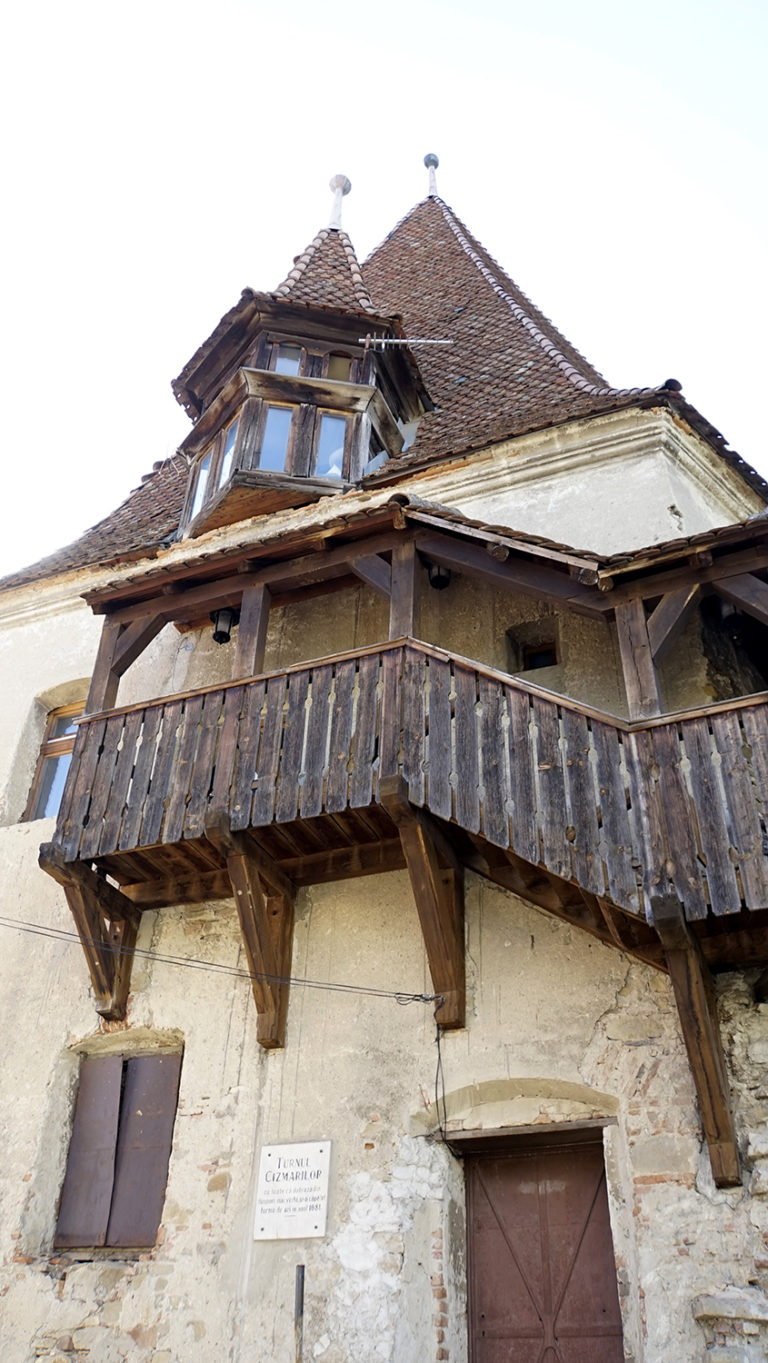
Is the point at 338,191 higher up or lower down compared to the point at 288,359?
higher up

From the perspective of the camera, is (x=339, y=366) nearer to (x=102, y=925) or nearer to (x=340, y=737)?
(x=340, y=737)

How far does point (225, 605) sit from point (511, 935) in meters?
3.59

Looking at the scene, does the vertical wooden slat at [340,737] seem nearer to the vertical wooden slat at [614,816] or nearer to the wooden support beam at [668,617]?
the vertical wooden slat at [614,816]

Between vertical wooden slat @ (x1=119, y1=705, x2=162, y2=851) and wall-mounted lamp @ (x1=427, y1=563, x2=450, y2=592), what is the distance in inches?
96.5

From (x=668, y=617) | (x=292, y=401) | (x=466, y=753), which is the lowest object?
(x=466, y=753)

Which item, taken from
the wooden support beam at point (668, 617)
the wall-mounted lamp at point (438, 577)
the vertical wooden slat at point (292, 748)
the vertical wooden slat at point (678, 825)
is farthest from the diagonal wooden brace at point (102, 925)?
the wooden support beam at point (668, 617)

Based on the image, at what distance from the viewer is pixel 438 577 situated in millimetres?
9531

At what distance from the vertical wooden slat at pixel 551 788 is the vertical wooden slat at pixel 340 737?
1.32 meters

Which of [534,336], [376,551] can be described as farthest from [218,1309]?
[534,336]

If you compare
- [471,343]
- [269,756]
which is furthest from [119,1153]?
[471,343]

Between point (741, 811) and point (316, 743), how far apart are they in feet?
9.50

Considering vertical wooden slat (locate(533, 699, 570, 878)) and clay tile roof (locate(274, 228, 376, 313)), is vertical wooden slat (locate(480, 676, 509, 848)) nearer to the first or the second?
vertical wooden slat (locate(533, 699, 570, 878))

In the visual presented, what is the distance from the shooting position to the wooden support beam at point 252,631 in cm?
863

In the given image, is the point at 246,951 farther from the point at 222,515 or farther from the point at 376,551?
the point at 222,515
